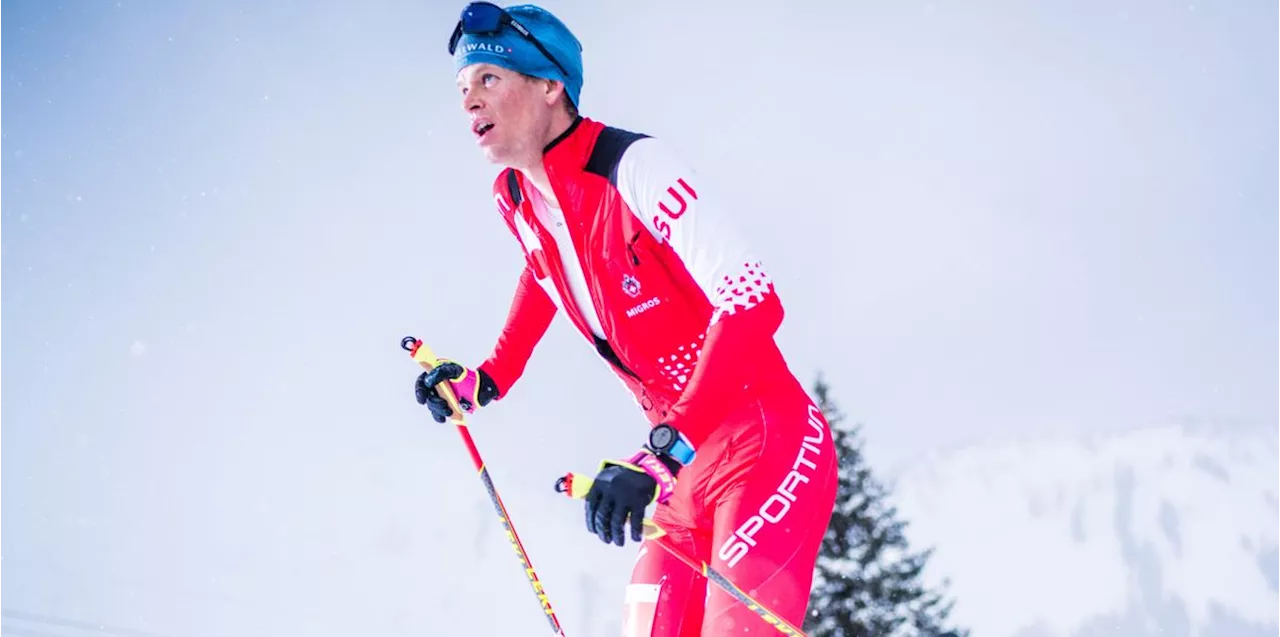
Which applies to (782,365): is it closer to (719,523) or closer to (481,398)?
(719,523)

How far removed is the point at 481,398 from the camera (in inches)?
152

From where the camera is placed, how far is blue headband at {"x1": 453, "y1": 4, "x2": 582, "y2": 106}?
3291 mm

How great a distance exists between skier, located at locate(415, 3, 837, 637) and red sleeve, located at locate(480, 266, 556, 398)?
1.13 ft

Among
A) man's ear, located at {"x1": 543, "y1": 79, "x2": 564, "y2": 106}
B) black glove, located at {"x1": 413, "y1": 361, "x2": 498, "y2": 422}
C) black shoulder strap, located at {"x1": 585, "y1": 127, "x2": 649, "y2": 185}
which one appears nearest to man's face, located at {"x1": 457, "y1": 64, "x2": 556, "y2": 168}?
man's ear, located at {"x1": 543, "y1": 79, "x2": 564, "y2": 106}

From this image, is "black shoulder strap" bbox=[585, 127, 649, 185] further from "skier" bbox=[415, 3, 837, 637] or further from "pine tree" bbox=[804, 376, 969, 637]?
"pine tree" bbox=[804, 376, 969, 637]

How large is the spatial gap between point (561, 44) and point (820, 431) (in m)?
1.55

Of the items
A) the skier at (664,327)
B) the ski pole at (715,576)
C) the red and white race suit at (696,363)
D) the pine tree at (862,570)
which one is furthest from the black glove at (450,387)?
the pine tree at (862,570)

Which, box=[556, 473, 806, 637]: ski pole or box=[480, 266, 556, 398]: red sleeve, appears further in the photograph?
box=[480, 266, 556, 398]: red sleeve

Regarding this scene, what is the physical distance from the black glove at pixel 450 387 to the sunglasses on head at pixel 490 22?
1187mm

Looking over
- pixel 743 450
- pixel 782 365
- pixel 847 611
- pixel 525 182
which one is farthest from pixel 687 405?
pixel 847 611

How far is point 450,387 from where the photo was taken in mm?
3781

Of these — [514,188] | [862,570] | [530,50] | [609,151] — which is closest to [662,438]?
[609,151]

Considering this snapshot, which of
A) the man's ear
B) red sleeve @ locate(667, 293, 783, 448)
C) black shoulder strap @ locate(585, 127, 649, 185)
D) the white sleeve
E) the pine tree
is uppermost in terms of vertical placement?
the pine tree

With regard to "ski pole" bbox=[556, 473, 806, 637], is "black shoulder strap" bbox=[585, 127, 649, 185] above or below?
above
